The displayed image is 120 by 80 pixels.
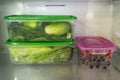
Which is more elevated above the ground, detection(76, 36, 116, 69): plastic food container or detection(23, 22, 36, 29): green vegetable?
detection(23, 22, 36, 29): green vegetable

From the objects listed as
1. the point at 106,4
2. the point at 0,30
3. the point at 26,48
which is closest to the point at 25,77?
the point at 26,48

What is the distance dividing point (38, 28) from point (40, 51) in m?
0.11

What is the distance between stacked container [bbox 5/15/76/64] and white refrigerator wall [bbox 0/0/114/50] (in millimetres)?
242

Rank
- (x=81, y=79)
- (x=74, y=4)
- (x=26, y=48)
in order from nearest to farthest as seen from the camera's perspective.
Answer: (x=81, y=79) < (x=26, y=48) < (x=74, y=4)

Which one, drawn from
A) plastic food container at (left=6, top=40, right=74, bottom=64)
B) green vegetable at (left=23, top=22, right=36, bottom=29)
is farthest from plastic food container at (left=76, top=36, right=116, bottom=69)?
green vegetable at (left=23, top=22, right=36, bottom=29)

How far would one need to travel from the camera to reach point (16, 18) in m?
0.78

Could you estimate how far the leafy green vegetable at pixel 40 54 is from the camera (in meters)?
0.77

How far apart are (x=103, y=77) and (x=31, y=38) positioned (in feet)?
1.20

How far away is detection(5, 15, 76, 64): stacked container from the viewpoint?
773 millimetres

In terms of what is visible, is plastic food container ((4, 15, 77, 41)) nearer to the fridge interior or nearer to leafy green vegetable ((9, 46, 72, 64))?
leafy green vegetable ((9, 46, 72, 64))

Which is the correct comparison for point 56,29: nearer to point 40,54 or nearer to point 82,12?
point 40,54

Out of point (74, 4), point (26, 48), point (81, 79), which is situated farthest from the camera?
point (74, 4)

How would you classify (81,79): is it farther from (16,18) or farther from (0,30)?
(0,30)

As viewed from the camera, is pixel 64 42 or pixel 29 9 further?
pixel 29 9
